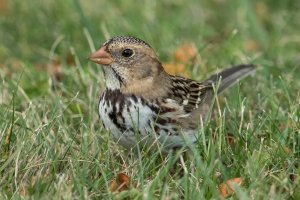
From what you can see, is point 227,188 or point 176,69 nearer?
point 227,188

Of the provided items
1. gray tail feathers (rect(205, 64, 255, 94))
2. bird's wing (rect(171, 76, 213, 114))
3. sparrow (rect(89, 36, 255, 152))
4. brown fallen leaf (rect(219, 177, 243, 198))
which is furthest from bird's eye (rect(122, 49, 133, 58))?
brown fallen leaf (rect(219, 177, 243, 198))

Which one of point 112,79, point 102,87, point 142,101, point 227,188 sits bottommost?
point 227,188

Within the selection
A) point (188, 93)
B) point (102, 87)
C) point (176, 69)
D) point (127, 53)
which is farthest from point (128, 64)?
point (176, 69)

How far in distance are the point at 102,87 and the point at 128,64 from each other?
868 mm

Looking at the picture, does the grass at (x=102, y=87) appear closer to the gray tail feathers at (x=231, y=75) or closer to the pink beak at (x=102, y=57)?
the gray tail feathers at (x=231, y=75)

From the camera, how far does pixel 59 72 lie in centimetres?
602

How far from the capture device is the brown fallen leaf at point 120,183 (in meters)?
3.84

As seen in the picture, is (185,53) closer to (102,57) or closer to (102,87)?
(102,87)

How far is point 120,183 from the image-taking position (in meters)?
3.89

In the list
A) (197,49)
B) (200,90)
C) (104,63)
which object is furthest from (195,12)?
(104,63)

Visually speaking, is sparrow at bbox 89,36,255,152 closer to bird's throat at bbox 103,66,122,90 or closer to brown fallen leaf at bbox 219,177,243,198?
bird's throat at bbox 103,66,122,90

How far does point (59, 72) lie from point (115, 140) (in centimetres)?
172

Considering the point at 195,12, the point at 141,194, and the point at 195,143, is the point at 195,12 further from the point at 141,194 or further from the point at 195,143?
the point at 141,194

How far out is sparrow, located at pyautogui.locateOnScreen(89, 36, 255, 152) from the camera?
14.1 ft
